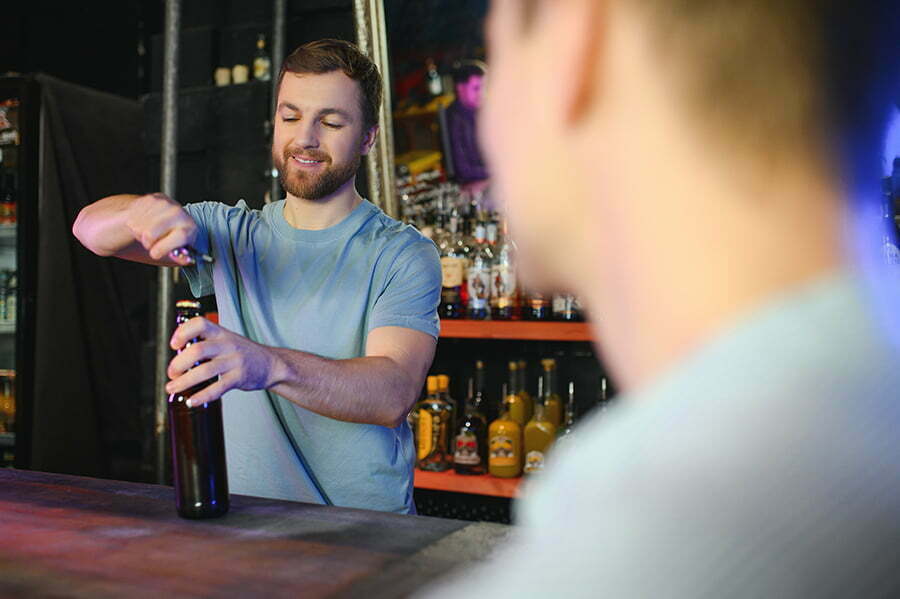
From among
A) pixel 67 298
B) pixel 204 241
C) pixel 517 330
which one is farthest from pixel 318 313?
pixel 67 298

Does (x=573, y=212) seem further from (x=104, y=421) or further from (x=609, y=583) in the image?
(x=104, y=421)

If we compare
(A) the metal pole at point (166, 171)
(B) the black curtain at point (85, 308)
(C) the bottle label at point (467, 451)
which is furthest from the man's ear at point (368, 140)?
(B) the black curtain at point (85, 308)

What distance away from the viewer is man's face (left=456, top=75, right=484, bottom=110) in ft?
9.78

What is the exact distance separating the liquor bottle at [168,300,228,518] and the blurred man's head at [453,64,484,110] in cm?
202

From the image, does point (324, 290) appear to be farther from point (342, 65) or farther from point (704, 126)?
point (704, 126)

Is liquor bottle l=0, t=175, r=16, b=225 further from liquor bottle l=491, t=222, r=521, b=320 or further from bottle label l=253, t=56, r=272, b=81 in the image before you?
liquor bottle l=491, t=222, r=521, b=320

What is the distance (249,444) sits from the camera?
5.29 ft

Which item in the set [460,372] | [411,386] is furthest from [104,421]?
[411,386]

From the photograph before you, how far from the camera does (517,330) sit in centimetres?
236

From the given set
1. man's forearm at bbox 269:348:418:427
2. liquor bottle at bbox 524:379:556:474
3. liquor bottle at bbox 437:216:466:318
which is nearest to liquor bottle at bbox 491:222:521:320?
liquor bottle at bbox 437:216:466:318

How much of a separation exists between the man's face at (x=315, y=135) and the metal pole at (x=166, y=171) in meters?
1.36

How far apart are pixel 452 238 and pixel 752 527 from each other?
2.39 m

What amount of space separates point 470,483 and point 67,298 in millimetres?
1928

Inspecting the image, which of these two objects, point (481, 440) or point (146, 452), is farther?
point (146, 452)
